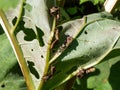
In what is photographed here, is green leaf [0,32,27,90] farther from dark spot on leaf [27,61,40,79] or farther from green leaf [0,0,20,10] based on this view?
green leaf [0,0,20,10]

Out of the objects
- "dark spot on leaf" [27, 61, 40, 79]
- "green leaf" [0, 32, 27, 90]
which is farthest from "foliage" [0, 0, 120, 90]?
"green leaf" [0, 32, 27, 90]

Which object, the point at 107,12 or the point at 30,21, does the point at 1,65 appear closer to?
the point at 30,21

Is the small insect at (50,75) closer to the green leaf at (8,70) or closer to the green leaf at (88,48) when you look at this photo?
the green leaf at (88,48)

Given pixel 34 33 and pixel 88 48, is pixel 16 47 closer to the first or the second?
pixel 34 33

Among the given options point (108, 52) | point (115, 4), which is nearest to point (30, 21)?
point (108, 52)

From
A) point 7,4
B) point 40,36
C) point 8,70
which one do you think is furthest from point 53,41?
point 8,70
